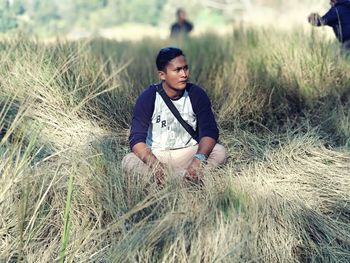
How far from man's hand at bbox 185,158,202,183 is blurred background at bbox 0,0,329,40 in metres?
2.42

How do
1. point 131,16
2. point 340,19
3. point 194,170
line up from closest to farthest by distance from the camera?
point 194,170
point 340,19
point 131,16

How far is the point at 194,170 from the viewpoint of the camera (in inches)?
136

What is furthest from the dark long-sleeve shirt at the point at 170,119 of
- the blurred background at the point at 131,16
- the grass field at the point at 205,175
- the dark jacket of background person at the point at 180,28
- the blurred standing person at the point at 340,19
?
the dark jacket of background person at the point at 180,28

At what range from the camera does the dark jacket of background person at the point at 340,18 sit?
5895 millimetres

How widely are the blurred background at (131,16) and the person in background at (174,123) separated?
200 cm

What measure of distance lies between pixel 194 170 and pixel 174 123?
45 cm

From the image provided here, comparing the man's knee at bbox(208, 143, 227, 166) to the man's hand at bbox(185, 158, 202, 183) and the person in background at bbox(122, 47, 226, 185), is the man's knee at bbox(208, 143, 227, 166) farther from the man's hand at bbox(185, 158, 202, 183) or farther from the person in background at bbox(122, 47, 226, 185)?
the man's hand at bbox(185, 158, 202, 183)

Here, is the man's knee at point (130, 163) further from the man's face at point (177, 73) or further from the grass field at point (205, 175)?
the man's face at point (177, 73)

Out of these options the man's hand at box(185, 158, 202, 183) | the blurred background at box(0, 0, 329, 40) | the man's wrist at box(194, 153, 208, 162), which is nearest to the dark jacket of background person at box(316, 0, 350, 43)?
the blurred background at box(0, 0, 329, 40)

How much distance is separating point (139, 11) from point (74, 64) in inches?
1012

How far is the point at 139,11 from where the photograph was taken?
97.8 feet

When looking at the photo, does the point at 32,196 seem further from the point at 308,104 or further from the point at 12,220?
the point at 308,104

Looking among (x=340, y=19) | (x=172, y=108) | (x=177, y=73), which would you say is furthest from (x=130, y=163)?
(x=340, y=19)

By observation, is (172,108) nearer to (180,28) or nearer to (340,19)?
(340,19)
